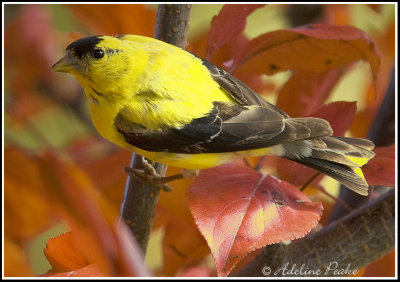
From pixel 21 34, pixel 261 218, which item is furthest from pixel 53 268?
pixel 21 34

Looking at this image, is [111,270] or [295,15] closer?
[111,270]

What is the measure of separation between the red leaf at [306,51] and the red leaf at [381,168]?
81 mm

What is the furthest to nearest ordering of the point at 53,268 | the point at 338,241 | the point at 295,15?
1. the point at 295,15
2. the point at 338,241
3. the point at 53,268

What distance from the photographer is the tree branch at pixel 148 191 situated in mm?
503

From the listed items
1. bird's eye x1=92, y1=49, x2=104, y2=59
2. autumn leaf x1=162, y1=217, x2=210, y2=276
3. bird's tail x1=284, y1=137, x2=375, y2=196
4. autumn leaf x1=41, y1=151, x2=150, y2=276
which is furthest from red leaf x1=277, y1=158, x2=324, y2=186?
autumn leaf x1=41, y1=151, x2=150, y2=276

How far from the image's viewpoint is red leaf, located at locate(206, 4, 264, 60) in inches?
20.6

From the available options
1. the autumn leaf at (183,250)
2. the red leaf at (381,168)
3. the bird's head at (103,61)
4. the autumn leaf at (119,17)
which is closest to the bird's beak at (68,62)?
the bird's head at (103,61)

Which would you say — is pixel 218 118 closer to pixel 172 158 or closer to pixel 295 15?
pixel 172 158

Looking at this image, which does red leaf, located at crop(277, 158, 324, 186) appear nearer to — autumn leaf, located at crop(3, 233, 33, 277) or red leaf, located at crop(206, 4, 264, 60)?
red leaf, located at crop(206, 4, 264, 60)

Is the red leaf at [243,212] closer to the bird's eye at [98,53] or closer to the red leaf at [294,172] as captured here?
the red leaf at [294,172]

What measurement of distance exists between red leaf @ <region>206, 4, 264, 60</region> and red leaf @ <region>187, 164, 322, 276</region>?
14 cm

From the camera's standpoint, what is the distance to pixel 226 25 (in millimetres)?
527

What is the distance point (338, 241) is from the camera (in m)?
0.49

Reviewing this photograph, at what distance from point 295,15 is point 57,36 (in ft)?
1.33
